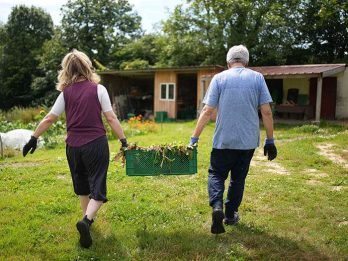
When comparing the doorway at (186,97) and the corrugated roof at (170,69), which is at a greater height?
the corrugated roof at (170,69)

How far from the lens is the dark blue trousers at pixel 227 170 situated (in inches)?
165

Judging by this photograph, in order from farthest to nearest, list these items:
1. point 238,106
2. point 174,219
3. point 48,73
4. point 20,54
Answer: point 20,54 → point 48,73 → point 174,219 → point 238,106

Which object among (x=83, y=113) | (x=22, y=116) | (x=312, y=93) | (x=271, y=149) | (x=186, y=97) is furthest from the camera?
(x=186, y=97)

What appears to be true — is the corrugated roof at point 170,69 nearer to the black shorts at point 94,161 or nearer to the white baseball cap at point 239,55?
the white baseball cap at point 239,55

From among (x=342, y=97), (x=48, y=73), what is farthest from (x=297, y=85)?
(x=48, y=73)

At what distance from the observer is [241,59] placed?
4.25 metres

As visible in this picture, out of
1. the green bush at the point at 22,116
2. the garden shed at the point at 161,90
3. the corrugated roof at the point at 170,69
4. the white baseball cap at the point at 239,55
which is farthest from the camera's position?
the garden shed at the point at 161,90

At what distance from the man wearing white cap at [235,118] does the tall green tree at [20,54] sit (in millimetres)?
33855

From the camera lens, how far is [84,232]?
3.82 m

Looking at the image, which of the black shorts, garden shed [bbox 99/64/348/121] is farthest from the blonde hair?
garden shed [bbox 99/64/348/121]

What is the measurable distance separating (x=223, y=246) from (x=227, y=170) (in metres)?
0.80

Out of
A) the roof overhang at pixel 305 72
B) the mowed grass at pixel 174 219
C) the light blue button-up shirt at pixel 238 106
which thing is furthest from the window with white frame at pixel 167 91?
the light blue button-up shirt at pixel 238 106

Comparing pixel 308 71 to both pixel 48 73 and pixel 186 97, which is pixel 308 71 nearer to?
pixel 186 97

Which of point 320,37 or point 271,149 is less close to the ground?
point 320,37
